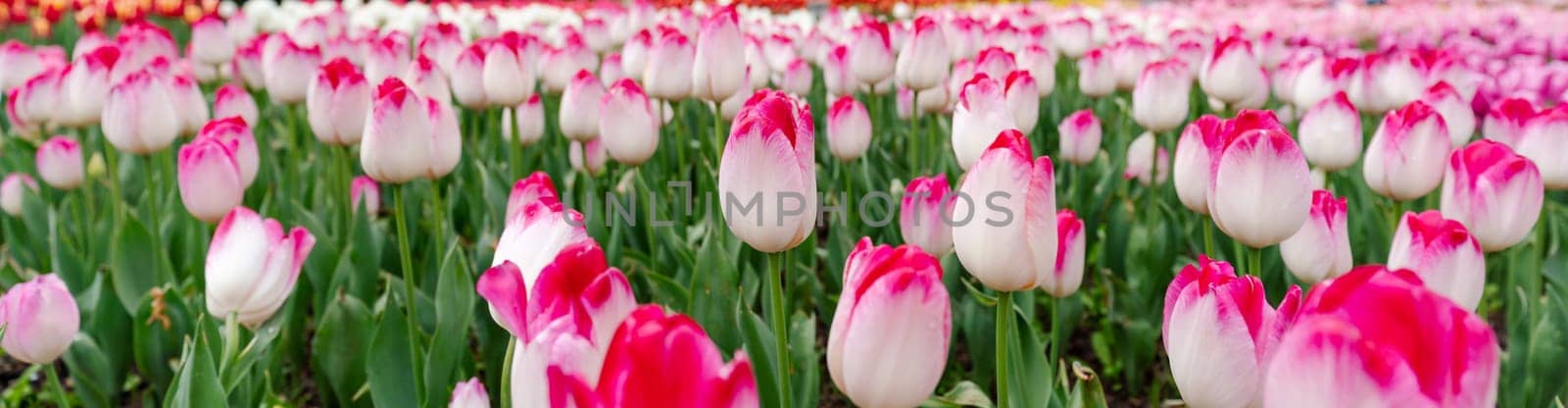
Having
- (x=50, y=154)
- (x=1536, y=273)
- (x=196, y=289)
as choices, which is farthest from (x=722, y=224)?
(x=50, y=154)

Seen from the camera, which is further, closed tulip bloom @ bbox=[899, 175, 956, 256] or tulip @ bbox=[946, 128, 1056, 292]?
closed tulip bloom @ bbox=[899, 175, 956, 256]

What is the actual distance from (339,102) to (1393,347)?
5.61 ft

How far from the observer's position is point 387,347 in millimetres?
1656

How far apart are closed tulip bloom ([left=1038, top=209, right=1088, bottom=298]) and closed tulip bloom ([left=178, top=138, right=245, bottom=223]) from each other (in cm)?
116

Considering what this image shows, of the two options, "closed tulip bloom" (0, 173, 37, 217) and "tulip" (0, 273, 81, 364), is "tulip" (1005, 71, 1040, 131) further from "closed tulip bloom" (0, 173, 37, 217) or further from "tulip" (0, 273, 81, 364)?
"closed tulip bloom" (0, 173, 37, 217)

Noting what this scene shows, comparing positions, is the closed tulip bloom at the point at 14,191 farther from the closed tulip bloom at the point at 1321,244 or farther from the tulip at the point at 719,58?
the closed tulip bloom at the point at 1321,244

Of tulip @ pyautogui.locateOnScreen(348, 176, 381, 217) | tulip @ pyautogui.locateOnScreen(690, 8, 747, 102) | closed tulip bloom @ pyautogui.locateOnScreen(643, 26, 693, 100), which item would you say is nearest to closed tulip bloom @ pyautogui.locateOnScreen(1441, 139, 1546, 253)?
tulip @ pyautogui.locateOnScreen(690, 8, 747, 102)

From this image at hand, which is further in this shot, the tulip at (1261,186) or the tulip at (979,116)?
the tulip at (979,116)

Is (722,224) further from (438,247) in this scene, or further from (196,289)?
(196,289)

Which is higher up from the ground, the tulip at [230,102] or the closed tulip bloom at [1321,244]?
the closed tulip bloom at [1321,244]

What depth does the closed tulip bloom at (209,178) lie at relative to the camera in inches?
64.6

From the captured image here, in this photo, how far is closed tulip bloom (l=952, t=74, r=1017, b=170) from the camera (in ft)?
4.76

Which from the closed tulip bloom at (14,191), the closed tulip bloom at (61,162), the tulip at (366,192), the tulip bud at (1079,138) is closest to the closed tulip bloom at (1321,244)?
the tulip bud at (1079,138)

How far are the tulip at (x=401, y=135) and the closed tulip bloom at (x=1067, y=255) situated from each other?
32.9 inches
